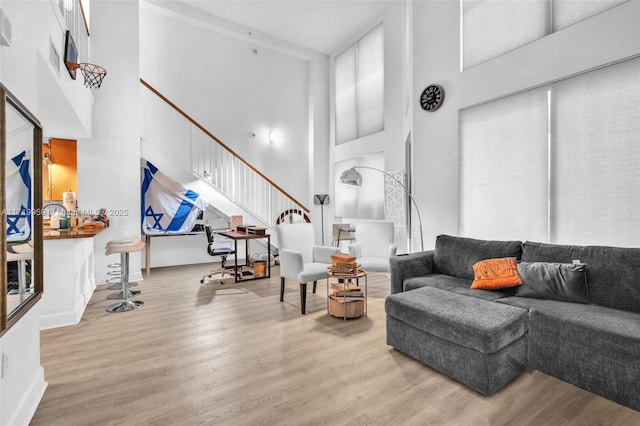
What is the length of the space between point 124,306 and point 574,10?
5535 millimetres

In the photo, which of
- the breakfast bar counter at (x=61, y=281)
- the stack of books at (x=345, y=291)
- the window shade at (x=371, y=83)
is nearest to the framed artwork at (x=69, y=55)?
the breakfast bar counter at (x=61, y=281)

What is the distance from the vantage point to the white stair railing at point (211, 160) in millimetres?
5973

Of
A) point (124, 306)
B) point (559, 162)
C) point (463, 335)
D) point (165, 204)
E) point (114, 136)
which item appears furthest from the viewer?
point (165, 204)

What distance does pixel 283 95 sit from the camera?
305 inches

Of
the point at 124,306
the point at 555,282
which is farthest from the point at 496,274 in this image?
the point at 124,306

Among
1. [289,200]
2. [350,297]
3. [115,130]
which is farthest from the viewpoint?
[289,200]

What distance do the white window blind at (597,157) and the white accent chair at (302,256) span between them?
2438 mm

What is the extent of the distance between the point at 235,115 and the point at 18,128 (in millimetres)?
5548

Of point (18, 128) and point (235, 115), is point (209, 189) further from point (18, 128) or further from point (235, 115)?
point (18, 128)

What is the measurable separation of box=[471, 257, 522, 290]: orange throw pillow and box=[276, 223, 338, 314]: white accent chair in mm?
1633

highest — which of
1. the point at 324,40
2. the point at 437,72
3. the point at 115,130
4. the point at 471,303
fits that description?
the point at 324,40

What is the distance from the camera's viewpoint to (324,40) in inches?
293

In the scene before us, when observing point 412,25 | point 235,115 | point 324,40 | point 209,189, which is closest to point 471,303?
point 412,25

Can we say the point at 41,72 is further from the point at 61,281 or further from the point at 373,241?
the point at 373,241
